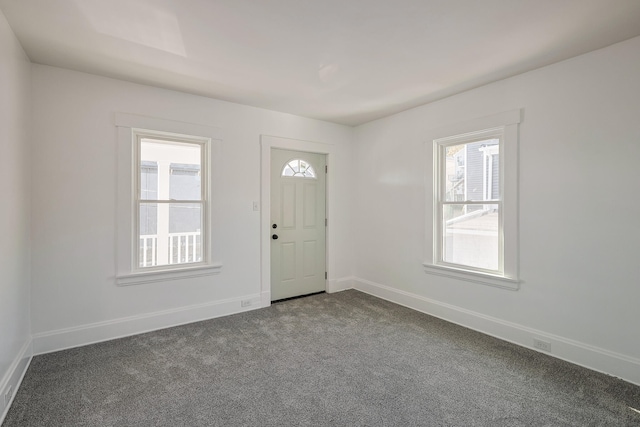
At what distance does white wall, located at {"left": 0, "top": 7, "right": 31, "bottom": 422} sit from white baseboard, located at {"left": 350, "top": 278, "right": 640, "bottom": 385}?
3765 millimetres

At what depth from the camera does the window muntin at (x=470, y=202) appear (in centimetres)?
318

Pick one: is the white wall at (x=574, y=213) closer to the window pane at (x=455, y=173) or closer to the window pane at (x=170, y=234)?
the window pane at (x=455, y=173)

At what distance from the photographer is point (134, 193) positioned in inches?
126

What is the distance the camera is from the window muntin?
318cm

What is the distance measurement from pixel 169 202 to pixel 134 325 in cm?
132

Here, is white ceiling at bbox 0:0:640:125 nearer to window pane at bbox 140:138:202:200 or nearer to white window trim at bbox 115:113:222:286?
white window trim at bbox 115:113:222:286

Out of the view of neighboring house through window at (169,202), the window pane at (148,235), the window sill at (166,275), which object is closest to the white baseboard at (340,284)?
the window sill at (166,275)

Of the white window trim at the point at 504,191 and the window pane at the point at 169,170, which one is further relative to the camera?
the window pane at the point at 169,170

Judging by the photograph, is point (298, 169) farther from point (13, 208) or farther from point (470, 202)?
point (13, 208)

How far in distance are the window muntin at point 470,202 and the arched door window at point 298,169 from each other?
1770 mm

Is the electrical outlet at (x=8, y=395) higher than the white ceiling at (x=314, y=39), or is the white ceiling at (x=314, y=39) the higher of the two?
the white ceiling at (x=314, y=39)

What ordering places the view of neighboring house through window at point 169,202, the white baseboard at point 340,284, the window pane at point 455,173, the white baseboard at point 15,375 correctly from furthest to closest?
1. the white baseboard at point 340,284
2. the window pane at point 455,173
3. the view of neighboring house through window at point 169,202
4. the white baseboard at point 15,375

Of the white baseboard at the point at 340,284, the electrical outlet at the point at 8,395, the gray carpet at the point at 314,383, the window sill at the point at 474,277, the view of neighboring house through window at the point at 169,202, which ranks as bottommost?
the gray carpet at the point at 314,383

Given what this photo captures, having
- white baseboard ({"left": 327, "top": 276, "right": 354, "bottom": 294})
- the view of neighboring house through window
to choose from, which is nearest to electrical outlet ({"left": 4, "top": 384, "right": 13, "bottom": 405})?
the view of neighboring house through window
